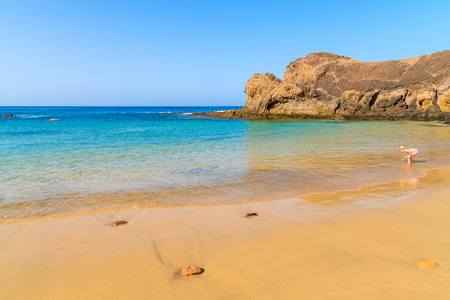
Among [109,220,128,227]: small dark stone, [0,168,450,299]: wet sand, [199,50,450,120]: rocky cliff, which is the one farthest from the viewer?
[199,50,450,120]: rocky cliff

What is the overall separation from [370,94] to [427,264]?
4441 cm

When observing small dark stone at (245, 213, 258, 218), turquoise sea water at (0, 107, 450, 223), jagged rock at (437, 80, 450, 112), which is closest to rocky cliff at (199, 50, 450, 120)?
jagged rock at (437, 80, 450, 112)

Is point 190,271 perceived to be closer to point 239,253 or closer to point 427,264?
point 239,253

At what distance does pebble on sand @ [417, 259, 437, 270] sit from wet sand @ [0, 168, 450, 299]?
0.04 m

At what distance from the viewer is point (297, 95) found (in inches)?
1635

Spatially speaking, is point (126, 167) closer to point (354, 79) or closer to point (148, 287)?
point (148, 287)

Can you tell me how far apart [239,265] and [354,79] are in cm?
6083

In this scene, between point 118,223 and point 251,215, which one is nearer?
point 118,223

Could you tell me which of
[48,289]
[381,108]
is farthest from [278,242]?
[381,108]

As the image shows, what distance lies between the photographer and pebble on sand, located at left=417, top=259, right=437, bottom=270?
3.11 meters

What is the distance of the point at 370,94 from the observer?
137ft

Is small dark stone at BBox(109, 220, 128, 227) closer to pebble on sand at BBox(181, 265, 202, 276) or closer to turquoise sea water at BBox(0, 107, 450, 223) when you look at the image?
turquoise sea water at BBox(0, 107, 450, 223)

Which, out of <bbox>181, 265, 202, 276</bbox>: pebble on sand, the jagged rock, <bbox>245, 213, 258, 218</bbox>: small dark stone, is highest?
the jagged rock

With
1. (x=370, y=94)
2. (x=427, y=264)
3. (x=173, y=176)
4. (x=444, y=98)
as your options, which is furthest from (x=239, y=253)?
(x=370, y=94)
